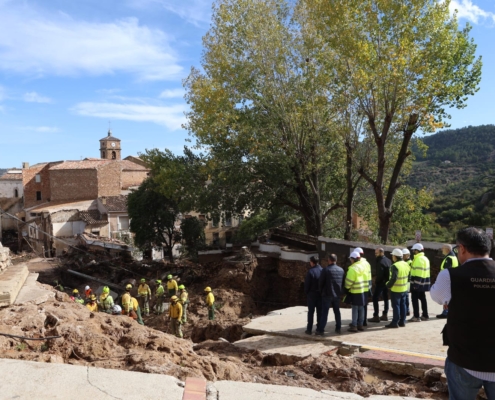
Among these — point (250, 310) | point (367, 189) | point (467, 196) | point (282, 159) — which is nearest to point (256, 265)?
point (250, 310)

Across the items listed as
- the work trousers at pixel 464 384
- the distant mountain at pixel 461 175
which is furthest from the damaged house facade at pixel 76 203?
the work trousers at pixel 464 384

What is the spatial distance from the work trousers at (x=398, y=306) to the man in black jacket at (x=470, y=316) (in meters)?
5.70

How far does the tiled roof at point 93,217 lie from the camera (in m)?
43.1

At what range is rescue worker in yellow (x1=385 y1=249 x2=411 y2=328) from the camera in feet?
29.9

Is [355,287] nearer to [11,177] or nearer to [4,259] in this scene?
[4,259]

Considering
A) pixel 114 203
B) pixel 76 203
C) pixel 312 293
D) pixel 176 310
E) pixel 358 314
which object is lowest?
pixel 176 310

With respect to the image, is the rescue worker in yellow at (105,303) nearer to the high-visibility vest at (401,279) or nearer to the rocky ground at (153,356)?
the rocky ground at (153,356)

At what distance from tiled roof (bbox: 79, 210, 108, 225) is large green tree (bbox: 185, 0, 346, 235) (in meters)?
24.3

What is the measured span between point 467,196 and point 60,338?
50.6 m

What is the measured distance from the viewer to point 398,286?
909cm

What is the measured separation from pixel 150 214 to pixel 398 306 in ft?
78.4

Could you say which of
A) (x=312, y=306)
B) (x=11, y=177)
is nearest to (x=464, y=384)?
(x=312, y=306)

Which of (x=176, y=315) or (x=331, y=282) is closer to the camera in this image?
(x=331, y=282)

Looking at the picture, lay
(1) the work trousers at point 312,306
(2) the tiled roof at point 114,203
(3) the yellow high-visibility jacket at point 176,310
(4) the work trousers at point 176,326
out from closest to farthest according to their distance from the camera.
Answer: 1. (1) the work trousers at point 312,306
2. (3) the yellow high-visibility jacket at point 176,310
3. (4) the work trousers at point 176,326
4. (2) the tiled roof at point 114,203
